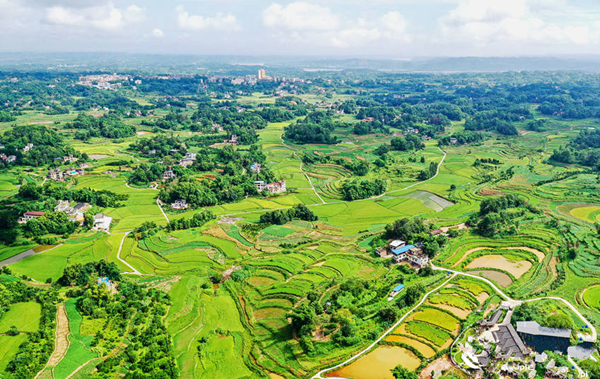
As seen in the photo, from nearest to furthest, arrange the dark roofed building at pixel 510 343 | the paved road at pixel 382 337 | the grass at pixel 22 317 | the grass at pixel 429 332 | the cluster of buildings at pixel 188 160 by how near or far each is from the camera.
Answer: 1. the paved road at pixel 382 337
2. the dark roofed building at pixel 510 343
3. the grass at pixel 429 332
4. the grass at pixel 22 317
5. the cluster of buildings at pixel 188 160

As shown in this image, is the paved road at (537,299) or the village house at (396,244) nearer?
the paved road at (537,299)

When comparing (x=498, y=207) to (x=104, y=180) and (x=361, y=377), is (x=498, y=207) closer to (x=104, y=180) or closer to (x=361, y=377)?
(x=361, y=377)

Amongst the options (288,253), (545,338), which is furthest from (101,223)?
(545,338)

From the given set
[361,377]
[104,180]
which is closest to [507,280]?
[361,377]

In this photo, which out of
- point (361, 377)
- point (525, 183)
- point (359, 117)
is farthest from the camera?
point (359, 117)

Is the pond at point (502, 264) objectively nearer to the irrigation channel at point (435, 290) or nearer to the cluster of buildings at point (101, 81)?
the irrigation channel at point (435, 290)

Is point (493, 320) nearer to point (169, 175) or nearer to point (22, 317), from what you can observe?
point (22, 317)

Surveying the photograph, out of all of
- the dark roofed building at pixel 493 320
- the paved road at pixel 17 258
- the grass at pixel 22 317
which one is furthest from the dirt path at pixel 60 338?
the dark roofed building at pixel 493 320
